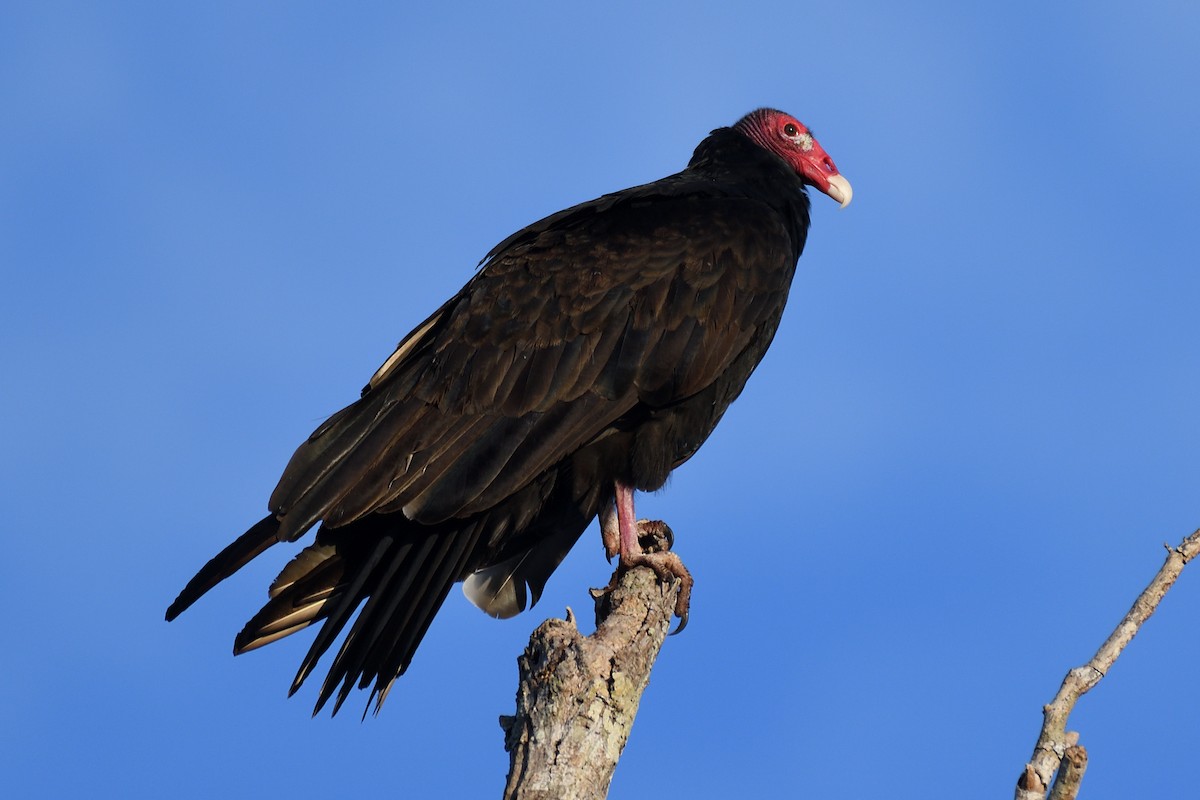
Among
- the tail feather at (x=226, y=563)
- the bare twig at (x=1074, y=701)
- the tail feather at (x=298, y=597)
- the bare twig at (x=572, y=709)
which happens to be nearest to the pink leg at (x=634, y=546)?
the bare twig at (x=572, y=709)

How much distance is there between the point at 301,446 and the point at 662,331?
1.11 meters

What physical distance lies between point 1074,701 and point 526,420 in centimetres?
196

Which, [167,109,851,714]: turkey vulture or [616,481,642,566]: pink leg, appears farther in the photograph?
[616,481,642,566]: pink leg

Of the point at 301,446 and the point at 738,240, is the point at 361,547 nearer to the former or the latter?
the point at 301,446

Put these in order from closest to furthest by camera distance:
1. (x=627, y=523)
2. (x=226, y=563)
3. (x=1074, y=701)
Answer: (x=1074, y=701)
(x=226, y=563)
(x=627, y=523)

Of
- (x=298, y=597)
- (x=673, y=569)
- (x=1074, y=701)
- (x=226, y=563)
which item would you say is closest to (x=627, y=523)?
(x=673, y=569)

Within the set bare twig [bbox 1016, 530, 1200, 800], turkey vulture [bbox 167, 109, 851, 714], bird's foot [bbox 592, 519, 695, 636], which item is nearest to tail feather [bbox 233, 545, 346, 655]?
turkey vulture [bbox 167, 109, 851, 714]

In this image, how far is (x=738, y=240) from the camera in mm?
4352

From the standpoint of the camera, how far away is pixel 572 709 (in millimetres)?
2926

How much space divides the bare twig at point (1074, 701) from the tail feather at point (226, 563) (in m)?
2.04

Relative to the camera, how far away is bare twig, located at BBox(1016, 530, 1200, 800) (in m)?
2.26

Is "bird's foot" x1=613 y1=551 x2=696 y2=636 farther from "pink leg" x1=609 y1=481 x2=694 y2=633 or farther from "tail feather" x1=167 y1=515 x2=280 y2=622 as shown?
"tail feather" x1=167 y1=515 x2=280 y2=622

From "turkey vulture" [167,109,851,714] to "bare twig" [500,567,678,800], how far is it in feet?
2.02

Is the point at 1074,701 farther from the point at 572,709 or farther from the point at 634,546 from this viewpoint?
the point at 634,546
